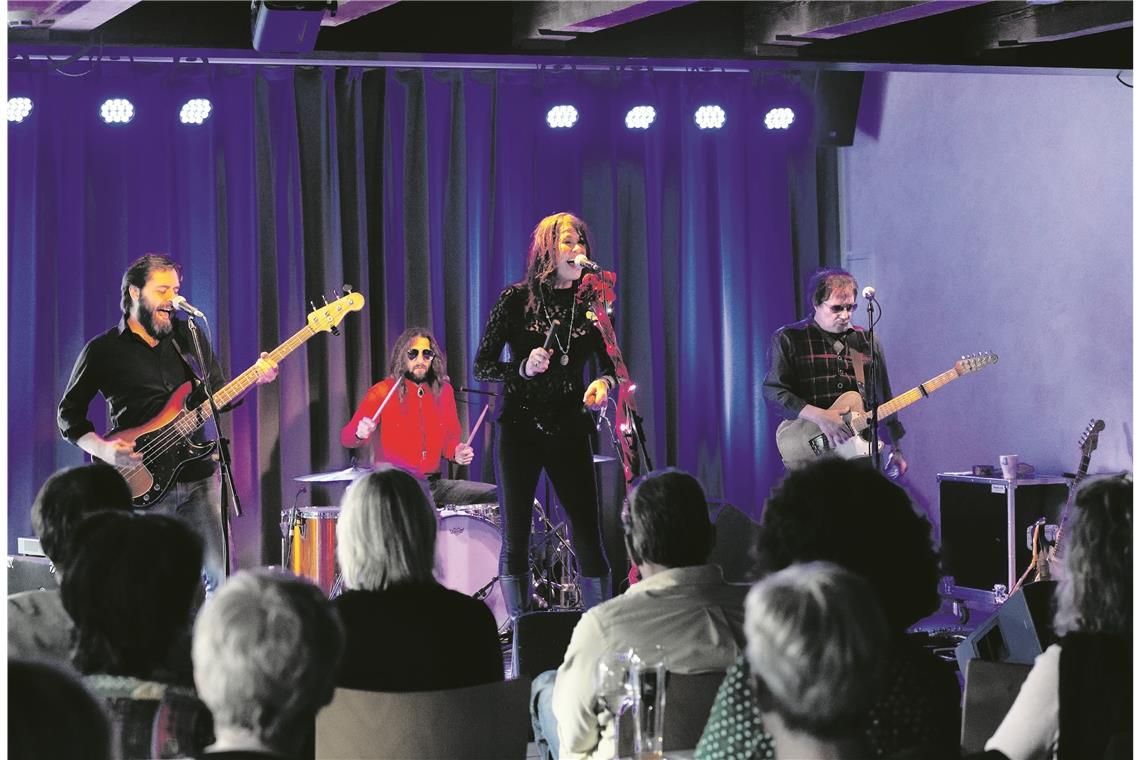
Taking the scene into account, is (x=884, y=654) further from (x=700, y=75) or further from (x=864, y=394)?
(x=700, y=75)

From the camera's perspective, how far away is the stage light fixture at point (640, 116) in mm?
7152

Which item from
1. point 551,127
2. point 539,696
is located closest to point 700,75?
point 551,127

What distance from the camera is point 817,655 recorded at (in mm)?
1829

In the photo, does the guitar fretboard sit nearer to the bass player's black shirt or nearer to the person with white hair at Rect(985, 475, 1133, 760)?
the bass player's black shirt

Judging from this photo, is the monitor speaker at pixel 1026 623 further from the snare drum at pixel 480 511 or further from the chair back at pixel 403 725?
the snare drum at pixel 480 511

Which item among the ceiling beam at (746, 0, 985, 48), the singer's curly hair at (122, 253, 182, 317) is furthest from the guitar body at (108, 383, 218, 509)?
the ceiling beam at (746, 0, 985, 48)

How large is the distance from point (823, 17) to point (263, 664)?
402 centimetres

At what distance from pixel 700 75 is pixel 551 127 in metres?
0.83

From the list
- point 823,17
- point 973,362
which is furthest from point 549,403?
point 973,362

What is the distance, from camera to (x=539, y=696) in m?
3.19

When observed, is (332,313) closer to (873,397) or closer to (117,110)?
(117,110)

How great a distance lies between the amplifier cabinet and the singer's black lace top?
240cm

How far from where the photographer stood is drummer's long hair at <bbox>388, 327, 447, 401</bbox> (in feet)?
22.8

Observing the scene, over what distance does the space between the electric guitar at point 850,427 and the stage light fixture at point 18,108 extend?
11.8 ft
